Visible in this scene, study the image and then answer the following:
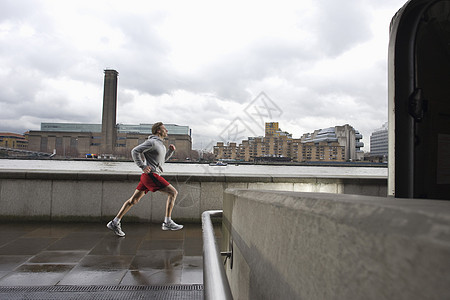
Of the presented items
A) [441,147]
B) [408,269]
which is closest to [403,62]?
[441,147]

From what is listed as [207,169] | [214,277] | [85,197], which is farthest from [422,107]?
[207,169]

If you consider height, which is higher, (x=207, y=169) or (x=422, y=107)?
(x=422, y=107)

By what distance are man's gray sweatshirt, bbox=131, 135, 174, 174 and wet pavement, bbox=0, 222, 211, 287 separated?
1.38m

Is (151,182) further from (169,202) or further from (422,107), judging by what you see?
(422,107)

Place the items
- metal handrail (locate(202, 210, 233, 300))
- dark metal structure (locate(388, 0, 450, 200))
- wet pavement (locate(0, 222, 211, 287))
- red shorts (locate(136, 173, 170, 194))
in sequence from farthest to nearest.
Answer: red shorts (locate(136, 173, 170, 194))
wet pavement (locate(0, 222, 211, 287))
dark metal structure (locate(388, 0, 450, 200))
metal handrail (locate(202, 210, 233, 300))

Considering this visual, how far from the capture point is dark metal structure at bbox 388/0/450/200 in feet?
5.82

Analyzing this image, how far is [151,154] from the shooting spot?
503 centimetres

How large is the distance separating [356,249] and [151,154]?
15.9ft

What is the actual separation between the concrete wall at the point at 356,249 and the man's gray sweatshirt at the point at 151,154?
13.9 ft

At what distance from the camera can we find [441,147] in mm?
1793

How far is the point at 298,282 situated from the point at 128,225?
6.17 metres

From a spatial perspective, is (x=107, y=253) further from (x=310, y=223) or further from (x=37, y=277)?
(x=310, y=223)

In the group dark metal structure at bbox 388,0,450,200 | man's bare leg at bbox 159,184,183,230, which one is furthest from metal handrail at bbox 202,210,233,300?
man's bare leg at bbox 159,184,183,230

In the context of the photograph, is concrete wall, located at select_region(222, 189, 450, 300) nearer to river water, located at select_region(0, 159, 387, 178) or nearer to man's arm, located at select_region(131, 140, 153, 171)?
man's arm, located at select_region(131, 140, 153, 171)
